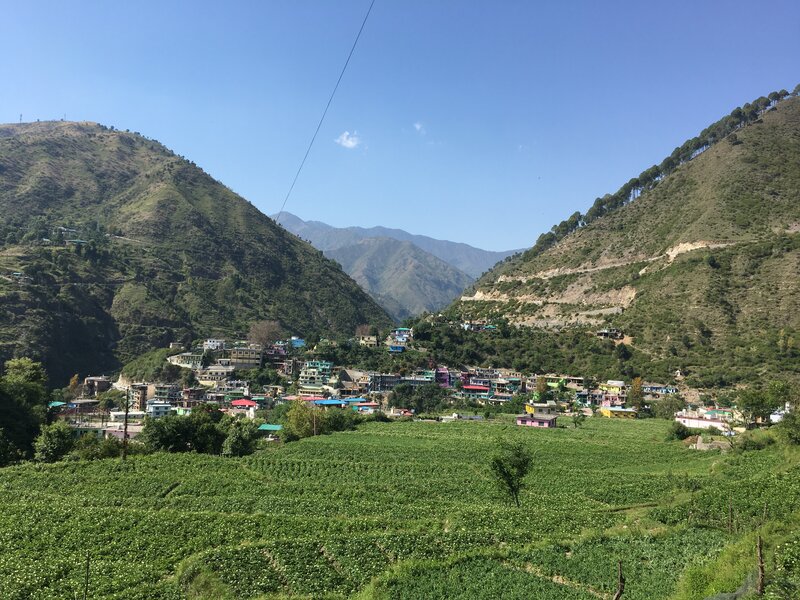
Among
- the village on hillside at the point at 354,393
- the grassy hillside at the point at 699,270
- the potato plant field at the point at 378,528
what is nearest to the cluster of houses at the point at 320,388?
the village on hillside at the point at 354,393

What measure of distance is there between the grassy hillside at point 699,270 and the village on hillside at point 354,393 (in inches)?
265

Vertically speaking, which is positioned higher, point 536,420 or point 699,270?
point 699,270

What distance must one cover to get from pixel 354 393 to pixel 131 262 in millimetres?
52358

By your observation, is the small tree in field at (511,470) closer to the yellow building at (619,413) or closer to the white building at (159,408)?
the yellow building at (619,413)

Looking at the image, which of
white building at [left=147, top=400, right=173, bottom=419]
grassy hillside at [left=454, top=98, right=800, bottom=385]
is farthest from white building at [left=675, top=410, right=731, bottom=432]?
white building at [left=147, top=400, right=173, bottom=419]

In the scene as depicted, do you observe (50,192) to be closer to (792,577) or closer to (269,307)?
(269,307)

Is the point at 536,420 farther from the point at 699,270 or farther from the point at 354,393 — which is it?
the point at 699,270

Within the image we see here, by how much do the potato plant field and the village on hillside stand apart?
20690 mm

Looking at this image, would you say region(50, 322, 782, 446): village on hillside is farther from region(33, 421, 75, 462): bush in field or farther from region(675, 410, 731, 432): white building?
region(33, 421, 75, 462): bush in field

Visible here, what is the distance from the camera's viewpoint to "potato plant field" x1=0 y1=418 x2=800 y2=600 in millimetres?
14828

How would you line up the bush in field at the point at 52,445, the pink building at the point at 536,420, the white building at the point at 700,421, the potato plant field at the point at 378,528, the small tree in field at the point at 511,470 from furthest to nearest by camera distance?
the pink building at the point at 536,420 → the white building at the point at 700,421 → the bush in field at the point at 52,445 → the small tree in field at the point at 511,470 → the potato plant field at the point at 378,528

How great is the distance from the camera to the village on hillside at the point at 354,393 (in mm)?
53906

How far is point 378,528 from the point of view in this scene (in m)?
19.3

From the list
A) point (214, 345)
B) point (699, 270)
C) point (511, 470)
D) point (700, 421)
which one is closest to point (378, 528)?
point (511, 470)
